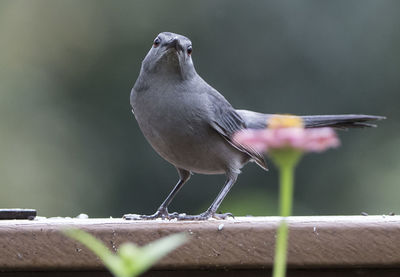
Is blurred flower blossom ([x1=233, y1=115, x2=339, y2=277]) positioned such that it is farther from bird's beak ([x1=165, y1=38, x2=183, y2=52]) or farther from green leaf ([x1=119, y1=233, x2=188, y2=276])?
bird's beak ([x1=165, y1=38, x2=183, y2=52])

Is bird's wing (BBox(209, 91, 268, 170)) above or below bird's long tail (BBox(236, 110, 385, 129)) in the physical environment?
below

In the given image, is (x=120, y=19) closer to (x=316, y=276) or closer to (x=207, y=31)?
(x=207, y=31)

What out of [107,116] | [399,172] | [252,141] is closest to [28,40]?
[107,116]

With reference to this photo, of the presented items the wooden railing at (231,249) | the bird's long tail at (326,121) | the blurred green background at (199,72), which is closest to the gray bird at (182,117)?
the bird's long tail at (326,121)

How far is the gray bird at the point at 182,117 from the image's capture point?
4.49 m

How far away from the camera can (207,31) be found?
15.5 m

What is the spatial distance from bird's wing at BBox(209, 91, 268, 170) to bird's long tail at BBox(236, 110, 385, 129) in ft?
0.94

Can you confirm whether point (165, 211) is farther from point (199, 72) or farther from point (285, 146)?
point (199, 72)

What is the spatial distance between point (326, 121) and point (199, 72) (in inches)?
343

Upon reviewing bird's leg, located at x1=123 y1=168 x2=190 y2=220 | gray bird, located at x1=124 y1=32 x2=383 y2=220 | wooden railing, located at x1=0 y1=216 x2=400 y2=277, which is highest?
gray bird, located at x1=124 y1=32 x2=383 y2=220

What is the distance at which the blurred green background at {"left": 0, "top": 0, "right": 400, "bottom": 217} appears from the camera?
1357 cm

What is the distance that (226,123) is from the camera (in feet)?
15.7

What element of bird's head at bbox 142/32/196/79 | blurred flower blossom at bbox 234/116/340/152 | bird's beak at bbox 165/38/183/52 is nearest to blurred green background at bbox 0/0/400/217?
bird's head at bbox 142/32/196/79

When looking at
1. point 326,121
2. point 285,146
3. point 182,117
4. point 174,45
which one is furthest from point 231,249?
point 326,121
